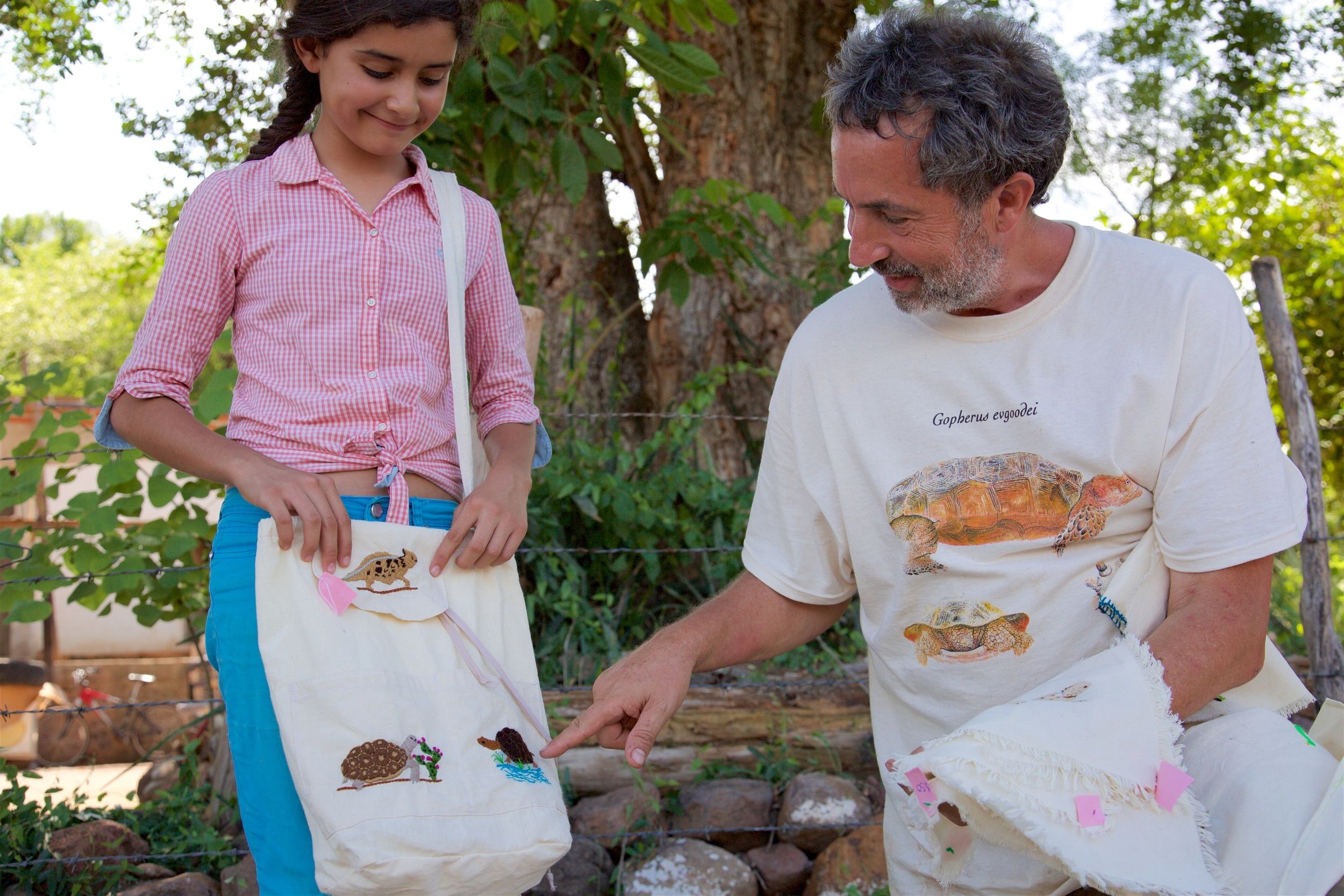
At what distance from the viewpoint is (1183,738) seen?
177 centimetres

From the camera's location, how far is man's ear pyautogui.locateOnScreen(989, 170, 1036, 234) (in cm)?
189

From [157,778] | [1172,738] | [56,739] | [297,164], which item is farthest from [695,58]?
[56,739]

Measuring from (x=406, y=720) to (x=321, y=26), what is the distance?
1068 millimetres

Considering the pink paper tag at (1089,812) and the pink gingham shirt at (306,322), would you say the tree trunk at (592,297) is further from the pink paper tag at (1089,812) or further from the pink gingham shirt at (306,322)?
the pink paper tag at (1089,812)

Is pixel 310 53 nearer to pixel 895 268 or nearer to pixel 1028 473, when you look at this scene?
pixel 895 268

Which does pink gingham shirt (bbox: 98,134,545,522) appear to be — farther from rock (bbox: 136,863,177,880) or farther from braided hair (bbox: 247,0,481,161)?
rock (bbox: 136,863,177,880)

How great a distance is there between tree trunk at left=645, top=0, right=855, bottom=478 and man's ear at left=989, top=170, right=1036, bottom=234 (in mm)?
3254

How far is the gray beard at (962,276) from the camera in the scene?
188 centimetres

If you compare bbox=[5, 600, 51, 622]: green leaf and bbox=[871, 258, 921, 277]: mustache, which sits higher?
bbox=[871, 258, 921, 277]: mustache

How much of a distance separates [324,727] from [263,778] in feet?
0.56

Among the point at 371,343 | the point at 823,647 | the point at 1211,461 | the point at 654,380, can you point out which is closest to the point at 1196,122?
the point at 654,380

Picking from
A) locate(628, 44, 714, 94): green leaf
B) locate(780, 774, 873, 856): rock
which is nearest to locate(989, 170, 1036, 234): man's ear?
locate(628, 44, 714, 94): green leaf

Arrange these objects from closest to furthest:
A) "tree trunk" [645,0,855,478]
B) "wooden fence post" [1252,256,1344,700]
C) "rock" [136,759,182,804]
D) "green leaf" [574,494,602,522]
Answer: "wooden fence post" [1252,256,1344,700] → "green leaf" [574,494,602,522] → "rock" [136,759,182,804] → "tree trunk" [645,0,855,478]

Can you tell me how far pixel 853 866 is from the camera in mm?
2990
